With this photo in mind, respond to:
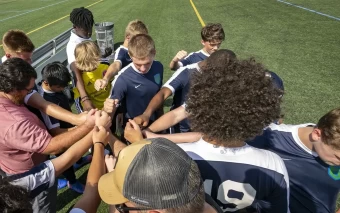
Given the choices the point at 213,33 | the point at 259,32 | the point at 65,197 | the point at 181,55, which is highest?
the point at 213,33

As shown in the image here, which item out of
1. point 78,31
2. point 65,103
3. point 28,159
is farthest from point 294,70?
point 28,159

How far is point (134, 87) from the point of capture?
11.7 feet

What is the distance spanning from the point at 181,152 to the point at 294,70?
7.88 m

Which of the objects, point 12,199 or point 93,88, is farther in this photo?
point 93,88

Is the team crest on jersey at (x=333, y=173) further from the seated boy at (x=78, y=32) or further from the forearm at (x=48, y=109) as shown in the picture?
the seated boy at (x=78, y=32)

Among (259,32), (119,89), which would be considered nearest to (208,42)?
(119,89)

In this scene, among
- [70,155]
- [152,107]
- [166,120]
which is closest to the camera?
[70,155]

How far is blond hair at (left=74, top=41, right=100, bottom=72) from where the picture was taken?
4195 mm

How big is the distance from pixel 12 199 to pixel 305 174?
6.37ft

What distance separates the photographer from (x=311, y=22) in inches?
510

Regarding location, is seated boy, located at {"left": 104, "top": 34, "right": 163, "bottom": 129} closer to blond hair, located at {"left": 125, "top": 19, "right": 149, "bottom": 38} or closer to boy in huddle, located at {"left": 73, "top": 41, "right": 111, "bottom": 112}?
boy in huddle, located at {"left": 73, "top": 41, "right": 111, "bottom": 112}

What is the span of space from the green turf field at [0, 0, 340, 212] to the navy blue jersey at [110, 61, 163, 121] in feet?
4.14

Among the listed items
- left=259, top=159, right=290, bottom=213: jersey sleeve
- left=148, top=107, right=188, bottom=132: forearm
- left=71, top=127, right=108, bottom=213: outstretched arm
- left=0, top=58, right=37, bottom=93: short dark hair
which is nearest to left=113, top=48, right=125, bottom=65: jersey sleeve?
left=0, top=58, right=37, bottom=93: short dark hair

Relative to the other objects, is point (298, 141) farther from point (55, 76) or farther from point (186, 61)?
point (55, 76)
